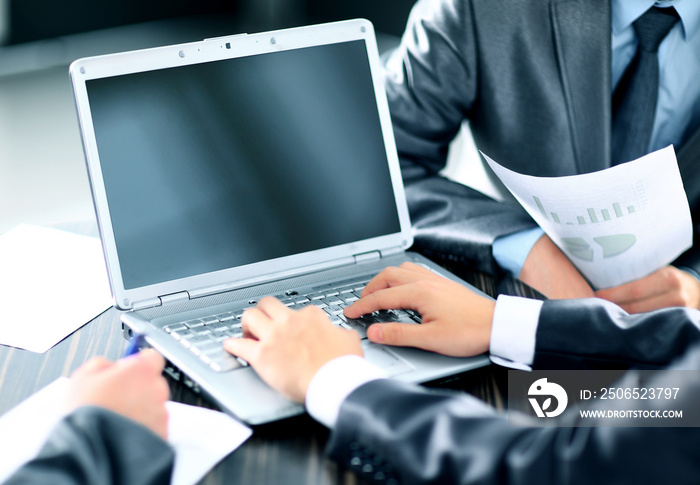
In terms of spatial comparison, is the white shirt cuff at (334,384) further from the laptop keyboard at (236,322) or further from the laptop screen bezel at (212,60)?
the laptop screen bezel at (212,60)

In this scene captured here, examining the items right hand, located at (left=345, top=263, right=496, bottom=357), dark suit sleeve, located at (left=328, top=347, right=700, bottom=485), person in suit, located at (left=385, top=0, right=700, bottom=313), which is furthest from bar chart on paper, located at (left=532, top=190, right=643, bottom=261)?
dark suit sleeve, located at (left=328, top=347, right=700, bottom=485)

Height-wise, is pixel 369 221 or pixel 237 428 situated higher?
pixel 369 221

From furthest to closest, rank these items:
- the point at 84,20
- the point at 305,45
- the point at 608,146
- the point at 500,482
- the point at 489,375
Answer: the point at 84,20
the point at 608,146
the point at 305,45
the point at 489,375
the point at 500,482

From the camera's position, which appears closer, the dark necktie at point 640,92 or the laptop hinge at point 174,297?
the laptop hinge at point 174,297

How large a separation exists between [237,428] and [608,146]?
861 millimetres

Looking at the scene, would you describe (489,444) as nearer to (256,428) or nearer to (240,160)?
(256,428)

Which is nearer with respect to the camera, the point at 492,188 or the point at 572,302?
the point at 572,302

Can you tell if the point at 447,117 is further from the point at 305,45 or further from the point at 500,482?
the point at 500,482

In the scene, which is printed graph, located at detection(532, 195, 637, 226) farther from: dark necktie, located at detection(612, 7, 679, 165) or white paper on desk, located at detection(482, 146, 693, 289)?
dark necktie, located at detection(612, 7, 679, 165)

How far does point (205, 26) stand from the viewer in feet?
15.2

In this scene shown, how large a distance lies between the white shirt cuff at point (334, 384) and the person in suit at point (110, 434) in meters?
0.14

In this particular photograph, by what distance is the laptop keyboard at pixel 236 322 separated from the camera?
80cm

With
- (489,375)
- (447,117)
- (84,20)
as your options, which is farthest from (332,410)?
(84,20)

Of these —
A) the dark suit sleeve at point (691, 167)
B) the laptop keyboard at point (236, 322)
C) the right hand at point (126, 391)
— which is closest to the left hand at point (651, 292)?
the dark suit sleeve at point (691, 167)
